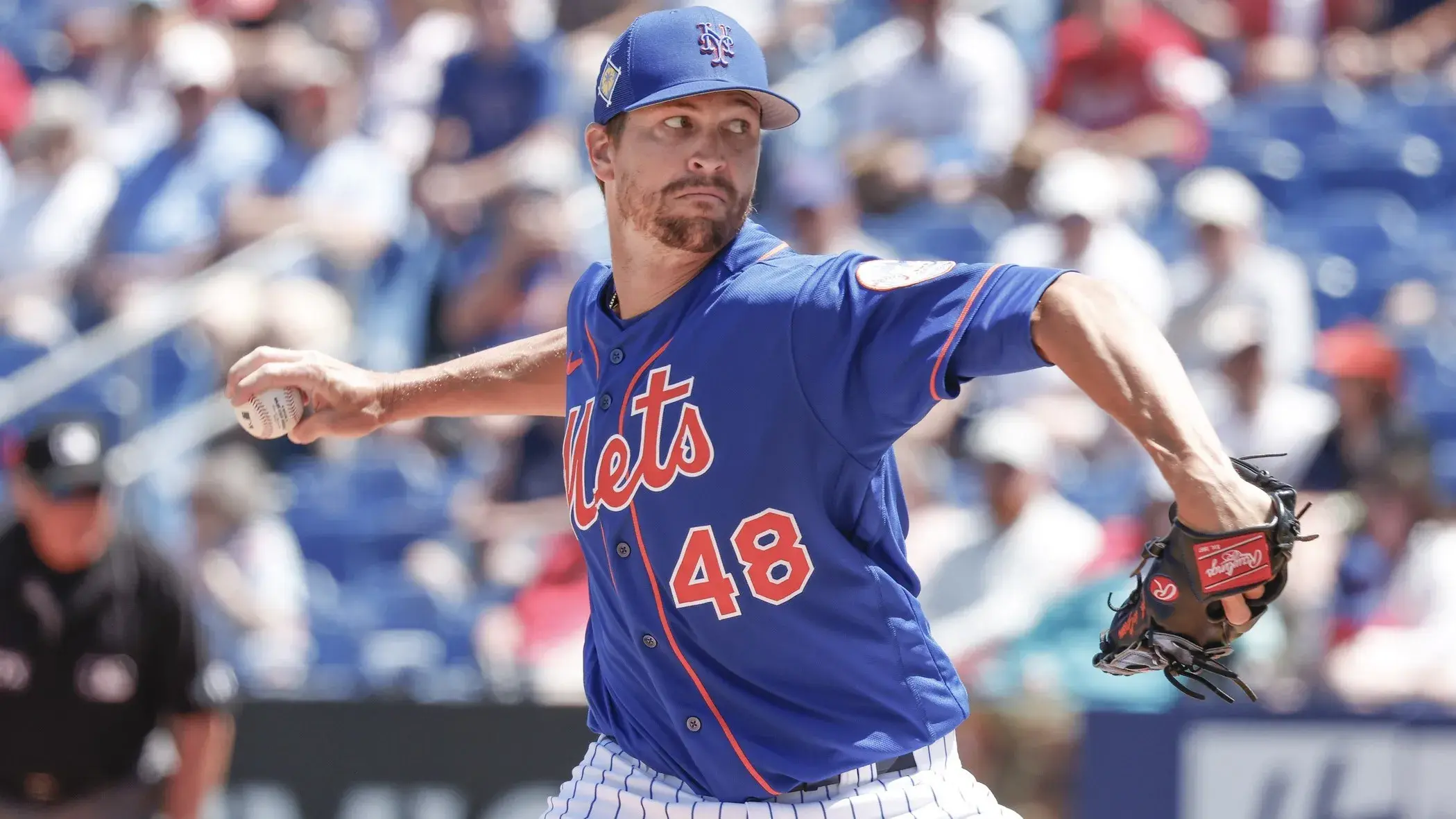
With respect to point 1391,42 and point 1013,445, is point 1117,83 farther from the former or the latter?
point 1013,445

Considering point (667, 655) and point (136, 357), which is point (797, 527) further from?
point (136, 357)

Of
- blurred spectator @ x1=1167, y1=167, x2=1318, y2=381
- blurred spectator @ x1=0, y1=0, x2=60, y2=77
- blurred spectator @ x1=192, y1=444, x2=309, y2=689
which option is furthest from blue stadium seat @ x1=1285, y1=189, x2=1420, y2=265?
blurred spectator @ x1=0, y1=0, x2=60, y2=77

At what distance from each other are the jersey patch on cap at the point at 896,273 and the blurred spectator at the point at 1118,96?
5.47 meters

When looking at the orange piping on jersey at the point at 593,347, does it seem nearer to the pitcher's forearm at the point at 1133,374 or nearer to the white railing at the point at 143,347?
the pitcher's forearm at the point at 1133,374

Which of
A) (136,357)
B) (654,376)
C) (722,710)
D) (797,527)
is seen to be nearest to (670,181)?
(654,376)

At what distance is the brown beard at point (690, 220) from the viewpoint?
313cm

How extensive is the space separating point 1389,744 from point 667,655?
121 inches

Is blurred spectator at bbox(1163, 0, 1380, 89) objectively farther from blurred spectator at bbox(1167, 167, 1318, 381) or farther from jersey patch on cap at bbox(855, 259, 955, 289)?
jersey patch on cap at bbox(855, 259, 955, 289)

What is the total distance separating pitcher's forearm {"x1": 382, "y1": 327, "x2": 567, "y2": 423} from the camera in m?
3.75

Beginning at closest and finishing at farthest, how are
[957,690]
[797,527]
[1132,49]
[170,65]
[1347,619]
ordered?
[797,527] < [957,690] < [1347,619] < [1132,49] < [170,65]

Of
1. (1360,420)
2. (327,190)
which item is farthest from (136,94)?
(1360,420)

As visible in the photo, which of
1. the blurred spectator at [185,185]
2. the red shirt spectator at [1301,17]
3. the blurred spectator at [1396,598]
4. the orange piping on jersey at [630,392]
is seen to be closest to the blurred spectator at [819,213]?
the red shirt spectator at [1301,17]

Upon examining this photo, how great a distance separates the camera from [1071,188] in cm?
760

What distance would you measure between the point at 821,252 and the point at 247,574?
8.93 ft
